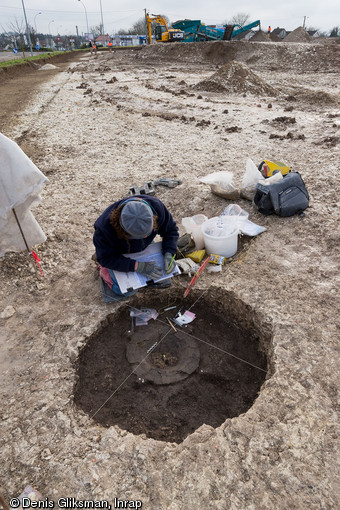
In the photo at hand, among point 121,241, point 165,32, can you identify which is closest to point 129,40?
point 165,32

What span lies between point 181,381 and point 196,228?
192 cm

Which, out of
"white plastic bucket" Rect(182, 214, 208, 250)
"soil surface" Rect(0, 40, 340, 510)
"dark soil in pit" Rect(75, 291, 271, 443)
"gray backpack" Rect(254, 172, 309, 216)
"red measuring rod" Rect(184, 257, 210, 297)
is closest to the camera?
"soil surface" Rect(0, 40, 340, 510)

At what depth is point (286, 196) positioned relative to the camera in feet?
14.0

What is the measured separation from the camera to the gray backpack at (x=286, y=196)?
4.25 metres

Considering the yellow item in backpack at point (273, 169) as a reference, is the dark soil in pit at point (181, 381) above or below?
below

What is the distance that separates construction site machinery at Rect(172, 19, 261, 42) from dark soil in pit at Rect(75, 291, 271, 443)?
2688 cm

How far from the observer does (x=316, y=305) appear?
305cm

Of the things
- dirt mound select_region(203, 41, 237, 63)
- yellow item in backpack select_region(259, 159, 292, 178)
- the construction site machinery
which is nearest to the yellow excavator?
the construction site machinery

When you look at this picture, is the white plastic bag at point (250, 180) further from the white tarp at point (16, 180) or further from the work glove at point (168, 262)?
the white tarp at point (16, 180)

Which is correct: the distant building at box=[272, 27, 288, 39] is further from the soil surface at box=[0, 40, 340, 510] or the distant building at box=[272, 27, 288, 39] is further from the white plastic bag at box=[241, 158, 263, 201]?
the white plastic bag at box=[241, 158, 263, 201]

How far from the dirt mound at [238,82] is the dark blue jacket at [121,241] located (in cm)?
1034

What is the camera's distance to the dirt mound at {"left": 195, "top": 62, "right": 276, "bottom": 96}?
11524mm

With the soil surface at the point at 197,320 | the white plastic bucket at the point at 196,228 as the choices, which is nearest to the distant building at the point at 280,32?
the soil surface at the point at 197,320

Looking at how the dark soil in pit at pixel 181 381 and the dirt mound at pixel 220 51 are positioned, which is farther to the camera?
the dirt mound at pixel 220 51
